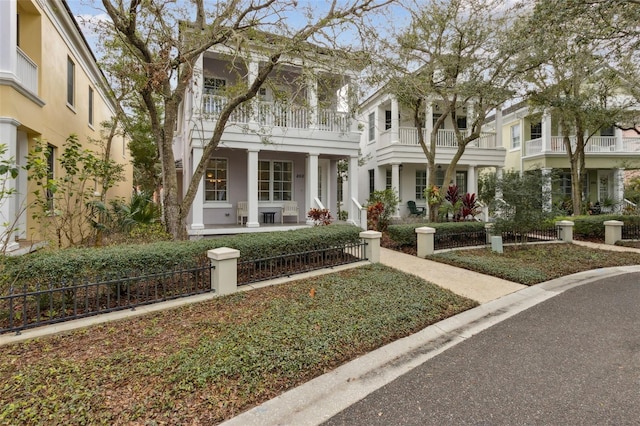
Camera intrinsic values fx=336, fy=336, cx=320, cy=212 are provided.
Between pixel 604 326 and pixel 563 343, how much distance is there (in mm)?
1137

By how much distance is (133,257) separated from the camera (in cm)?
517

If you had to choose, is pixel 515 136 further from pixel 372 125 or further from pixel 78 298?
pixel 78 298

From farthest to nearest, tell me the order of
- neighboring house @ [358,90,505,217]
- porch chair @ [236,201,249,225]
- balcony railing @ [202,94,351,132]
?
neighboring house @ [358,90,505,217], porch chair @ [236,201,249,225], balcony railing @ [202,94,351,132]

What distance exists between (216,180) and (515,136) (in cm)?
2075

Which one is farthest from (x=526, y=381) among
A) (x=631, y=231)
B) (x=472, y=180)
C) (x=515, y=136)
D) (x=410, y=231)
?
(x=515, y=136)

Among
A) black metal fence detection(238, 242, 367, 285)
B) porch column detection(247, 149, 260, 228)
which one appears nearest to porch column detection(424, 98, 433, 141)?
porch column detection(247, 149, 260, 228)

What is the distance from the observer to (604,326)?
4.80 metres

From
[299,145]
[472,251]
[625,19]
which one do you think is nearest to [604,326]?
[472,251]

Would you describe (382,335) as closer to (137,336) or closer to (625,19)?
(137,336)

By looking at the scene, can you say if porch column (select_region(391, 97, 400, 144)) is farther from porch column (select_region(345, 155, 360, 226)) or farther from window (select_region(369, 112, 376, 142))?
porch column (select_region(345, 155, 360, 226))

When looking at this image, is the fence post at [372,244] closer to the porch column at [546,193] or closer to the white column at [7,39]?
the porch column at [546,193]

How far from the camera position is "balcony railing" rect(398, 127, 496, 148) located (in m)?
17.1

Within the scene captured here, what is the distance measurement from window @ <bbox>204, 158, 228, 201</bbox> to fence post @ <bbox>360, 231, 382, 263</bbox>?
22.6 feet

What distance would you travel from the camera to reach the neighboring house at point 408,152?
54.7 feet
